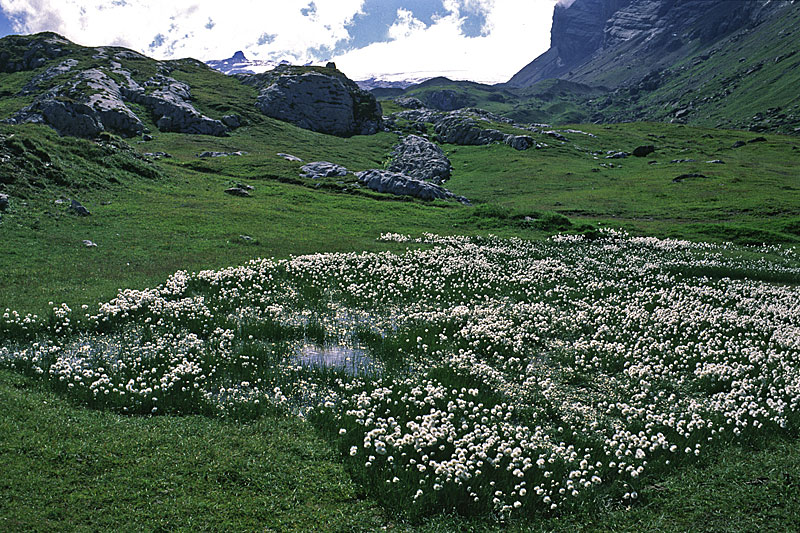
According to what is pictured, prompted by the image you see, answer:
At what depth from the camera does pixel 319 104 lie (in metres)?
150

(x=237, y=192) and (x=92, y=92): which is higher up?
(x=92, y=92)

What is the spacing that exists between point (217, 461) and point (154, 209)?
33.3m

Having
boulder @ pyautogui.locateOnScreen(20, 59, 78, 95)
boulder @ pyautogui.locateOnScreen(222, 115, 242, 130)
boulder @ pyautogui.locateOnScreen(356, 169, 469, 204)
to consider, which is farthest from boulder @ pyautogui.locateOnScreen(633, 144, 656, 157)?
boulder @ pyautogui.locateOnScreen(20, 59, 78, 95)

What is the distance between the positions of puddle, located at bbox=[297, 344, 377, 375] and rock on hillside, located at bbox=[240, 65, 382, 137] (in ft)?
448

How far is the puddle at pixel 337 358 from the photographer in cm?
1615

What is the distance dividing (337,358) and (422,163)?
85370 millimetres

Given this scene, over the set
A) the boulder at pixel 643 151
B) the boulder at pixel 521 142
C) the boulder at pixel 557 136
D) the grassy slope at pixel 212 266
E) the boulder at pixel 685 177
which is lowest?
the grassy slope at pixel 212 266

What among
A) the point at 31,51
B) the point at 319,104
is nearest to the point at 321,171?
the point at 319,104

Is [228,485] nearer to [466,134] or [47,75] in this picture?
[466,134]

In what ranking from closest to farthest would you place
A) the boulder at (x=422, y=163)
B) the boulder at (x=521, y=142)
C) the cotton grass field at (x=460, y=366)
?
the cotton grass field at (x=460, y=366), the boulder at (x=422, y=163), the boulder at (x=521, y=142)

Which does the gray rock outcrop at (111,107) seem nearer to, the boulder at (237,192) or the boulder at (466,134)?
the boulder at (237,192)

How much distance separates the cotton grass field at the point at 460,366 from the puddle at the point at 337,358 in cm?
11

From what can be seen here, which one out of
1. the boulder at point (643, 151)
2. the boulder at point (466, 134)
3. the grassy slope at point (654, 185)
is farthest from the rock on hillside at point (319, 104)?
the boulder at point (643, 151)

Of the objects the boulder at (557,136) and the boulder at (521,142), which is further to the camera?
the boulder at (557,136)
